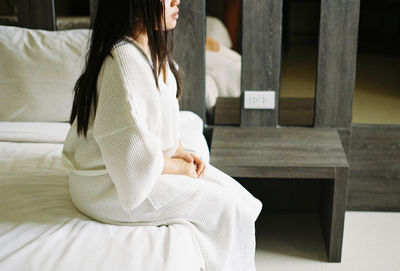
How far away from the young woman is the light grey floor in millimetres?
539

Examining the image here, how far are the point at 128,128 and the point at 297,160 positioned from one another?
2.88 feet

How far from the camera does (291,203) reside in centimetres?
254

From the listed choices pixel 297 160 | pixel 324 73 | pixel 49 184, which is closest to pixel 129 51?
pixel 49 184

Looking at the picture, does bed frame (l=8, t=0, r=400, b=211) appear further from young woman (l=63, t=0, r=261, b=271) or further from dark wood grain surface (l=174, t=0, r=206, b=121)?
young woman (l=63, t=0, r=261, b=271)

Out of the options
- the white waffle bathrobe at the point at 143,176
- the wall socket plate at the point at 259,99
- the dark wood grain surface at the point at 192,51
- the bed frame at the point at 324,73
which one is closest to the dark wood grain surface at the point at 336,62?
the bed frame at the point at 324,73

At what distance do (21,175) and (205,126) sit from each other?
0.92 m

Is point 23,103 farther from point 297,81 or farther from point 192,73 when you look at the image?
point 297,81

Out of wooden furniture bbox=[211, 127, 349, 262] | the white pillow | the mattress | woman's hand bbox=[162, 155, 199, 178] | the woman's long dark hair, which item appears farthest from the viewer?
the white pillow

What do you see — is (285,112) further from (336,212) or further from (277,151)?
(336,212)

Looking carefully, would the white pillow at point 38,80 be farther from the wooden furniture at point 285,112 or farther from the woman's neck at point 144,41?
the woman's neck at point 144,41

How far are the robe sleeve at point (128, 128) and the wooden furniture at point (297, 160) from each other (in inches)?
25.5

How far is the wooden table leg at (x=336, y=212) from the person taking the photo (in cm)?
201

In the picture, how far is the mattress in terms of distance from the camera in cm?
132

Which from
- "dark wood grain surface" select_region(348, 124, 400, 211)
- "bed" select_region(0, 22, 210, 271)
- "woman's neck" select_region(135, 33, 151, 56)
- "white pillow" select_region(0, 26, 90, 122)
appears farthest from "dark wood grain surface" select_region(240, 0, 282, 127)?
"woman's neck" select_region(135, 33, 151, 56)
